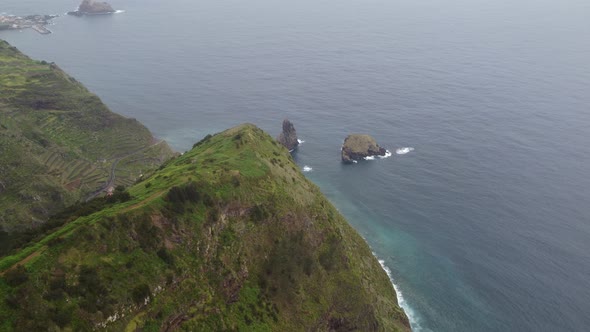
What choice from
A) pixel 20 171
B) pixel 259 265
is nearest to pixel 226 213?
pixel 259 265

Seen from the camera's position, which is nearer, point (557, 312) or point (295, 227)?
point (295, 227)

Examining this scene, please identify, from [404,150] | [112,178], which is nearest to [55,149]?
[112,178]

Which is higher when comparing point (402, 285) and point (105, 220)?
point (105, 220)

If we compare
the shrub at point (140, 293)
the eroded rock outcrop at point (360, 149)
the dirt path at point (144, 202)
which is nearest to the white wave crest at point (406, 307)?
the eroded rock outcrop at point (360, 149)

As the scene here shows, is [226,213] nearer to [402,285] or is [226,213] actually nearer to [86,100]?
[402,285]

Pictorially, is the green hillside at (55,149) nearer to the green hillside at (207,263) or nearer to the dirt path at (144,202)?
the green hillside at (207,263)

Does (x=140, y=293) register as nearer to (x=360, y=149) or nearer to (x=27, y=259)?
(x=27, y=259)
